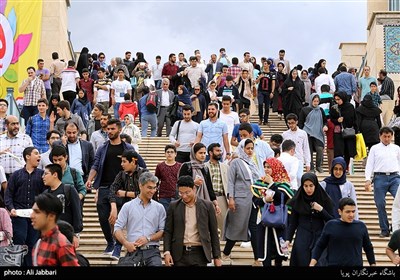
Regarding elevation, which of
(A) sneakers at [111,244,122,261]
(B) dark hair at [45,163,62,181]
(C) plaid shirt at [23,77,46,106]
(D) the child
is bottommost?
(A) sneakers at [111,244,122,261]

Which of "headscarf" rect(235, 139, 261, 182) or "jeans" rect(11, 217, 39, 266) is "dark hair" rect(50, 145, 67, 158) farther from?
"headscarf" rect(235, 139, 261, 182)

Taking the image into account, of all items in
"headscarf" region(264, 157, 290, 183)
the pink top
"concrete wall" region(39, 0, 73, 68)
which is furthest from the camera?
"concrete wall" region(39, 0, 73, 68)

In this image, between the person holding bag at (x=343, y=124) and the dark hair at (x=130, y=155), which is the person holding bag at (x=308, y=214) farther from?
the person holding bag at (x=343, y=124)

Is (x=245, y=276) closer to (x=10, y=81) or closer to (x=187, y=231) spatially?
(x=187, y=231)

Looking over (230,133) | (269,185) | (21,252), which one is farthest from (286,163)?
(21,252)

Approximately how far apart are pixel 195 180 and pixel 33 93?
30.0 ft

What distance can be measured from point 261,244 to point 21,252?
3.60 metres

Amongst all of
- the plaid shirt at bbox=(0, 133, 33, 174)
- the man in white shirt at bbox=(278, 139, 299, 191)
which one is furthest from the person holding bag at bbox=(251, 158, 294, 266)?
the plaid shirt at bbox=(0, 133, 33, 174)

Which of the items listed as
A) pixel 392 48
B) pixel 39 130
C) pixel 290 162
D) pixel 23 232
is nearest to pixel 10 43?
pixel 392 48

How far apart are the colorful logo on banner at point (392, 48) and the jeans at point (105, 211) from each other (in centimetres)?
1523

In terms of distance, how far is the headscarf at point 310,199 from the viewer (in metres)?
15.4

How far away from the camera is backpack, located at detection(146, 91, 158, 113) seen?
84.1ft

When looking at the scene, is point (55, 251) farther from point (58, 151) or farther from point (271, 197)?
point (271, 197)

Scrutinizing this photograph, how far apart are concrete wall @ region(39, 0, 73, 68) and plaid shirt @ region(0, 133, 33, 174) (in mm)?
16135
